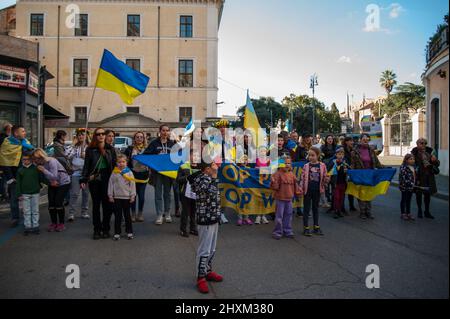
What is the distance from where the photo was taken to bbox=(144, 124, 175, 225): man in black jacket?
26.8ft

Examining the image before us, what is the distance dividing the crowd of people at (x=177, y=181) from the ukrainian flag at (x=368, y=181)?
0.74ft

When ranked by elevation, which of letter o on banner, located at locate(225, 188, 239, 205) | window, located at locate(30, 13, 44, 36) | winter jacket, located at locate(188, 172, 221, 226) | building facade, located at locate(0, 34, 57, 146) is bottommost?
letter o on banner, located at locate(225, 188, 239, 205)

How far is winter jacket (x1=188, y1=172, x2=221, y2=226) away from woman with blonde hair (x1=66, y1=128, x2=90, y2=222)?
4.78m

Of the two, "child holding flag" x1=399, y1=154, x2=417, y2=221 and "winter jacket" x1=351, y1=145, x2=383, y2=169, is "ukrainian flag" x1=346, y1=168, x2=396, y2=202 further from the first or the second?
"child holding flag" x1=399, y1=154, x2=417, y2=221

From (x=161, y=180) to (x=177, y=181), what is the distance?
3.74 feet

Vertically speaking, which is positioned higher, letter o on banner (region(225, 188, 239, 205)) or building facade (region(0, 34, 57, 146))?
building facade (region(0, 34, 57, 146))

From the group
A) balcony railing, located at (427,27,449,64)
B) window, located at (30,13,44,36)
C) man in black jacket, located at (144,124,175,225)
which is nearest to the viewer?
balcony railing, located at (427,27,449,64)

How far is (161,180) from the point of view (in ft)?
27.0

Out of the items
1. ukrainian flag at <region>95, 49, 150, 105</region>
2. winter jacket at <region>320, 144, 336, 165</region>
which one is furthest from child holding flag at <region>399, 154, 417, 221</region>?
ukrainian flag at <region>95, 49, 150, 105</region>

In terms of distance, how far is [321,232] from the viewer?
23.6 feet

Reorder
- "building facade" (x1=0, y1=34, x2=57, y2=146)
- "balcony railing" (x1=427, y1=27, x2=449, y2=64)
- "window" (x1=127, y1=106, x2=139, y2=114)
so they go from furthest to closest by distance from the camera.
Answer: "window" (x1=127, y1=106, x2=139, y2=114) → "building facade" (x1=0, y1=34, x2=57, y2=146) → "balcony railing" (x1=427, y1=27, x2=449, y2=64)

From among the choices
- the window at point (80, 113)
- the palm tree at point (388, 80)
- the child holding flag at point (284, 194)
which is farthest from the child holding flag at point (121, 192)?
the palm tree at point (388, 80)

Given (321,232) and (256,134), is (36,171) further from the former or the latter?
(321,232)
